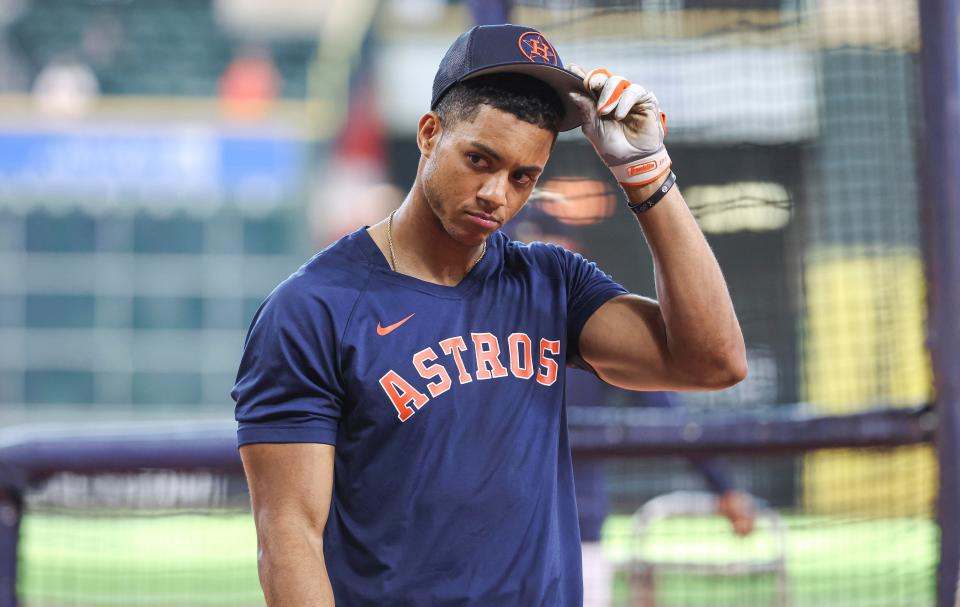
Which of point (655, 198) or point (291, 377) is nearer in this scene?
point (291, 377)

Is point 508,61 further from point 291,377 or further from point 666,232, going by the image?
point 291,377

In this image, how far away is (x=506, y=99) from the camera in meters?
1.96

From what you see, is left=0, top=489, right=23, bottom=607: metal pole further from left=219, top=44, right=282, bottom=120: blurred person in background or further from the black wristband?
left=219, top=44, right=282, bottom=120: blurred person in background

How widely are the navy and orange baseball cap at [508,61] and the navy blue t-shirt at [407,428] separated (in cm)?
34

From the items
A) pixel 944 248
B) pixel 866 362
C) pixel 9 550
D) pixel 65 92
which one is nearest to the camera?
pixel 944 248

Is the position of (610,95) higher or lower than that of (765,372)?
higher

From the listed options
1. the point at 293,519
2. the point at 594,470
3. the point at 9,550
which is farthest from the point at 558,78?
the point at 9,550

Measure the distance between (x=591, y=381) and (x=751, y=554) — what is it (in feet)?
4.63

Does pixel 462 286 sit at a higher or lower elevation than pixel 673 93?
lower

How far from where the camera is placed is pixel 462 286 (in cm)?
207

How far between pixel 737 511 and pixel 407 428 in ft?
7.50

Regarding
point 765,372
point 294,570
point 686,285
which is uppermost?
point 765,372

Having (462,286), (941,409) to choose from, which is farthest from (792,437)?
(462,286)

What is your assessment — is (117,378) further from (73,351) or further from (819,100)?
(819,100)
